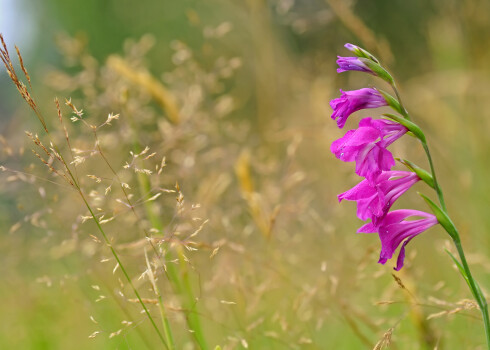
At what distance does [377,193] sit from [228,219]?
117 centimetres

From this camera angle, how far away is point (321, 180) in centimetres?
436

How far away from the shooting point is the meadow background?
1.93 meters

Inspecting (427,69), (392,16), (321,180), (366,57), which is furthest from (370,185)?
(392,16)

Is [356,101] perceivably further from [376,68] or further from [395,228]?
[395,228]

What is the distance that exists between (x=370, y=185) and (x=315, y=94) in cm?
226

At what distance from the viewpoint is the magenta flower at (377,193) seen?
44.4 inches

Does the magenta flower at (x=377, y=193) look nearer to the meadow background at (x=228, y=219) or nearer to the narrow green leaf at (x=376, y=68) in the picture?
the narrow green leaf at (x=376, y=68)

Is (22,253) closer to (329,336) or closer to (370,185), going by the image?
(329,336)

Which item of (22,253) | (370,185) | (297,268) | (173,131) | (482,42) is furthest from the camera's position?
(482,42)

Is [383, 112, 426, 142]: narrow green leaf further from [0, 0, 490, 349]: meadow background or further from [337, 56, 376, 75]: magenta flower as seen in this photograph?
[0, 0, 490, 349]: meadow background

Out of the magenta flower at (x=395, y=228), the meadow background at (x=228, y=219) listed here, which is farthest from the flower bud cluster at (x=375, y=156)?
the meadow background at (x=228, y=219)

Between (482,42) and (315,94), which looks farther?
(482,42)

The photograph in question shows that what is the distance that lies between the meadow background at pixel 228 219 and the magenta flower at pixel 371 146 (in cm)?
39

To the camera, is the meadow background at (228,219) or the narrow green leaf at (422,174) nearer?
the narrow green leaf at (422,174)
